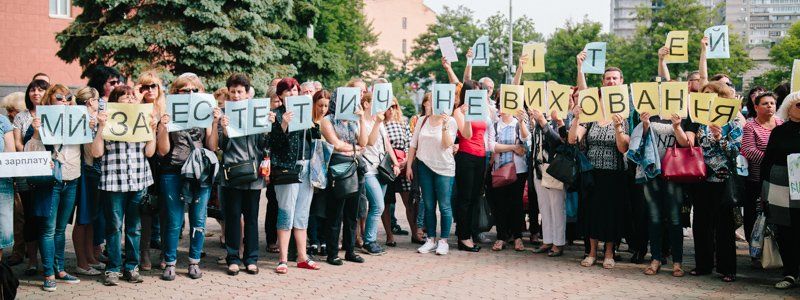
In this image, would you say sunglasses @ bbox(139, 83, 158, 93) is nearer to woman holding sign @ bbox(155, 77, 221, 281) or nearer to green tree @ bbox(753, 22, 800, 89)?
woman holding sign @ bbox(155, 77, 221, 281)

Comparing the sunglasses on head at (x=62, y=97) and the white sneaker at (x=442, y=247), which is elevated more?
the sunglasses on head at (x=62, y=97)

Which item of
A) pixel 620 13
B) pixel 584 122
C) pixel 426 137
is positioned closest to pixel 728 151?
pixel 584 122

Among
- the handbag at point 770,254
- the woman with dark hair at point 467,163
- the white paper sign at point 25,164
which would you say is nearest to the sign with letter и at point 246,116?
the white paper sign at point 25,164

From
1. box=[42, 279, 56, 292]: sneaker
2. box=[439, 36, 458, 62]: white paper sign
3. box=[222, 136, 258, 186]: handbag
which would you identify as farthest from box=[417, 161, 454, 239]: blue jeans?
box=[42, 279, 56, 292]: sneaker

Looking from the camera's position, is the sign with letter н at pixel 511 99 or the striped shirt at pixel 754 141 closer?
the striped shirt at pixel 754 141

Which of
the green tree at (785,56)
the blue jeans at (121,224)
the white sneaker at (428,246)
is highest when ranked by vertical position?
the green tree at (785,56)

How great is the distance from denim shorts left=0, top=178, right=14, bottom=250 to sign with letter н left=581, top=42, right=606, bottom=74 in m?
6.52

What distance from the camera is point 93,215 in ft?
27.2

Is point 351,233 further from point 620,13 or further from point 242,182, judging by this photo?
point 620,13

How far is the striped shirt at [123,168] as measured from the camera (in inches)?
309

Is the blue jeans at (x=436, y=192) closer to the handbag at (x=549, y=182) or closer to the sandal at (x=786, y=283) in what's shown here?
the handbag at (x=549, y=182)

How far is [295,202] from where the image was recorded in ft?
29.3

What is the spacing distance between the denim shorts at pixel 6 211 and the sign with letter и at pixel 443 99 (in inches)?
183

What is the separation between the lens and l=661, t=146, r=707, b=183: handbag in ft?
28.0
